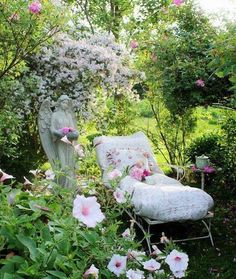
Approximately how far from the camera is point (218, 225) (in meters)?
4.88

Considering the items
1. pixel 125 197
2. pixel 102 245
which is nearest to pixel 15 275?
pixel 102 245

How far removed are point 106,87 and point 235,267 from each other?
3639mm

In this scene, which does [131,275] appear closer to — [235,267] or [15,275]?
[15,275]

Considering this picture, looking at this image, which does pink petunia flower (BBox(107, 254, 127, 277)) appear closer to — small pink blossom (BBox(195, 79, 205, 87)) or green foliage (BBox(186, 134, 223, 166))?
small pink blossom (BBox(195, 79, 205, 87))

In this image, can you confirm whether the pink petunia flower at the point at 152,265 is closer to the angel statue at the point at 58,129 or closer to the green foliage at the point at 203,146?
the angel statue at the point at 58,129

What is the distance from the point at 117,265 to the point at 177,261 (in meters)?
0.22

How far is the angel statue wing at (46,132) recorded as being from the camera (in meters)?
5.37

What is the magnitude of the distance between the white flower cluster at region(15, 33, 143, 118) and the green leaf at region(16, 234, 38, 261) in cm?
499

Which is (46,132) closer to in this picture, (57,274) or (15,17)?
(15,17)

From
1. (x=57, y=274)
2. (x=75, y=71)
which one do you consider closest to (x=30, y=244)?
(x=57, y=274)

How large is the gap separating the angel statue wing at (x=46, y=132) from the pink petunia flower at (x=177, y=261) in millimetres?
3954

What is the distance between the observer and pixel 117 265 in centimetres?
142

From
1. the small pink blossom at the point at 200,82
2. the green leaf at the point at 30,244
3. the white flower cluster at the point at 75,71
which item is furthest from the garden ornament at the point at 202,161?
the green leaf at the point at 30,244

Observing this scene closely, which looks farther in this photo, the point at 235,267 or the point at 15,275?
the point at 235,267
